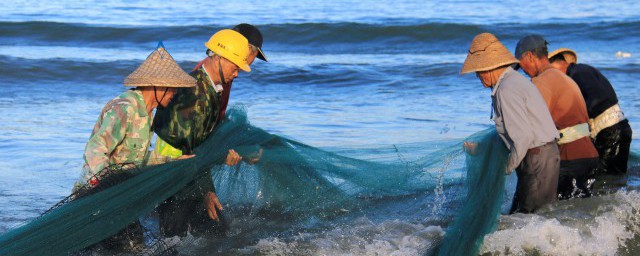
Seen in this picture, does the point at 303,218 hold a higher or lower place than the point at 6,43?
higher

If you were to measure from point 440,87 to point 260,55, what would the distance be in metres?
9.29

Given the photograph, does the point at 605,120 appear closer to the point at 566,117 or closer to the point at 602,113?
the point at 602,113

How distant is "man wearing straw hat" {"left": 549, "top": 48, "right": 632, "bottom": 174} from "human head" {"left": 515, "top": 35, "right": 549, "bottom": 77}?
1.08 meters

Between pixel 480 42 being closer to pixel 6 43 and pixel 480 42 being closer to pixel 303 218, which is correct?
pixel 303 218

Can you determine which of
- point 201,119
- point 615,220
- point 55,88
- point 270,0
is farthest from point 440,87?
point 270,0

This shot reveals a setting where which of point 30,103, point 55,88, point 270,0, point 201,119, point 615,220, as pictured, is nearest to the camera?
point 201,119

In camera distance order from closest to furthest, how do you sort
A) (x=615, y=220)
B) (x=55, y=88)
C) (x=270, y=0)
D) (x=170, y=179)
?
(x=170, y=179), (x=615, y=220), (x=55, y=88), (x=270, y=0)

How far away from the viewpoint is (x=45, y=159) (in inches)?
339

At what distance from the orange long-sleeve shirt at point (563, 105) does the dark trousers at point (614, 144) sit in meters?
1.53

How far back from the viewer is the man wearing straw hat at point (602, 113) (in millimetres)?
7387

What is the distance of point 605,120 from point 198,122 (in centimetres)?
389

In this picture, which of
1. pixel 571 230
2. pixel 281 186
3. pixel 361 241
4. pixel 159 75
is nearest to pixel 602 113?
pixel 571 230

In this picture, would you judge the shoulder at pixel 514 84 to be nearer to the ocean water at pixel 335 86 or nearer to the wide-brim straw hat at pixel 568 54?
the ocean water at pixel 335 86

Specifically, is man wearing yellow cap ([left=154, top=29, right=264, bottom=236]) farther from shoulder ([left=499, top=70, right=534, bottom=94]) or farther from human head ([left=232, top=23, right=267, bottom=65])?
shoulder ([left=499, top=70, right=534, bottom=94])
